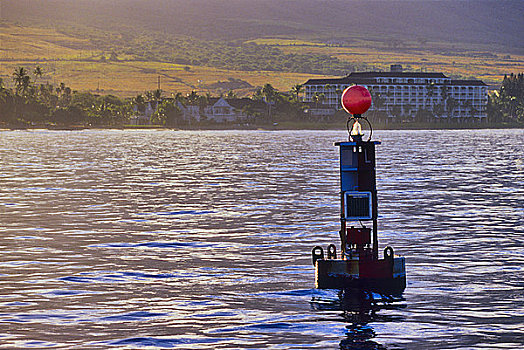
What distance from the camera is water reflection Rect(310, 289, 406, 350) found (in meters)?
18.0

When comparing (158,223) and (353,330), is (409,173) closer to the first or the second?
(158,223)

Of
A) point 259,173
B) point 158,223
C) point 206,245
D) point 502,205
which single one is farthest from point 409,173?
point 206,245

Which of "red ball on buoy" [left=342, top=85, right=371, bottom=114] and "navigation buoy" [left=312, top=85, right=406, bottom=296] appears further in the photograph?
"red ball on buoy" [left=342, top=85, right=371, bottom=114]

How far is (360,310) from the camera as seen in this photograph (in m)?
20.8

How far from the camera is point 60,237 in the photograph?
3266 centimetres

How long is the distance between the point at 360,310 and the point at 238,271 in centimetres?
582

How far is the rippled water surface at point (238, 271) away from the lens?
18.6m

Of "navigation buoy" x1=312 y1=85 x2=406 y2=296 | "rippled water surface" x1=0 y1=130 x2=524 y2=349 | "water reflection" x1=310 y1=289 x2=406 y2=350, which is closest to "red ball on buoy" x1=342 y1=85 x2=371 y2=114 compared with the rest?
"navigation buoy" x1=312 y1=85 x2=406 y2=296

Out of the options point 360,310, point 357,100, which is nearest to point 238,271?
point 360,310

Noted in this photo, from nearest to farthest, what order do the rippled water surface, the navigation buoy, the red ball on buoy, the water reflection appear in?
the water reflection → the rippled water surface → the navigation buoy → the red ball on buoy

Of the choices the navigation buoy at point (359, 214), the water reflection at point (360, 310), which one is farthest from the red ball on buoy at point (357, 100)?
the water reflection at point (360, 310)

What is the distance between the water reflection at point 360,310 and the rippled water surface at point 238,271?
5 cm

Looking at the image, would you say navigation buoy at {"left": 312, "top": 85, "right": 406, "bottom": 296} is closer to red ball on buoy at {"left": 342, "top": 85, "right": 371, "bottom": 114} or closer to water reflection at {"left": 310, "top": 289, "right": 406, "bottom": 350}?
red ball on buoy at {"left": 342, "top": 85, "right": 371, "bottom": 114}

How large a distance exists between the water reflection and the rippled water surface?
0.05 m
